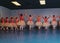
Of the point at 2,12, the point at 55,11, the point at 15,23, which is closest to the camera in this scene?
the point at 15,23

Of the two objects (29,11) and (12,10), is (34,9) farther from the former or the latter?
(12,10)

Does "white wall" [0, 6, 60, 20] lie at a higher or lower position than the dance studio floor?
higher

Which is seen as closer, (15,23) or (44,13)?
(15,23)

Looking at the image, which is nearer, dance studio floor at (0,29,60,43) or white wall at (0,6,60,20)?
dance studio floor at (0,29,60,43)

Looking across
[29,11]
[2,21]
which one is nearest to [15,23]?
[2,21]

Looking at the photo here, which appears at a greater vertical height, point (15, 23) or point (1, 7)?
point (1, 7)

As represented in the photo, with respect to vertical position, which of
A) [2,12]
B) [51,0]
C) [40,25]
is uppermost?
[51,0]

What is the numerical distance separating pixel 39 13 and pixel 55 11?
214 cm

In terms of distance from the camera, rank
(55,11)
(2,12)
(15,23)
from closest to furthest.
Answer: (15,23) → (2,12) → (55,11)

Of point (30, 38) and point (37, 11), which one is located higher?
point (37, 11)

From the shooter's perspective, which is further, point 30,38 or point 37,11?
point 37,11

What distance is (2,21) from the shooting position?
46.8ft

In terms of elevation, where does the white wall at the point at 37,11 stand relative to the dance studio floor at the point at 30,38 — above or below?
above

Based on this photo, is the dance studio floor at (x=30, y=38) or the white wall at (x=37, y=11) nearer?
the dance studio floor at (x=30, y=38)
